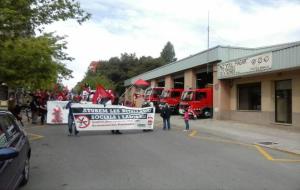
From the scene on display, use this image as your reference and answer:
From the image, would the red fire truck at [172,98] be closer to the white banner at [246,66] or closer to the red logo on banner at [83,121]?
the white banner at [246,66]

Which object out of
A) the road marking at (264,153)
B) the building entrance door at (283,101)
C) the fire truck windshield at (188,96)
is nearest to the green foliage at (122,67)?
the fire truck windshield at (188,96)

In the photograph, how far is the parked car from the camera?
5735 mm

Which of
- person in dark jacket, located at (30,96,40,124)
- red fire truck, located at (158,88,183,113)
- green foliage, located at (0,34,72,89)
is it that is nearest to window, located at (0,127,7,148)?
green foliage, located at (0,34,72,89)

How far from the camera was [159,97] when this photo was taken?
43.3 metres

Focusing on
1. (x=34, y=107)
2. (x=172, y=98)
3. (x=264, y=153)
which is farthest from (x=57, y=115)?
(x=172, y=98)

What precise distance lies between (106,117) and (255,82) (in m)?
12.9

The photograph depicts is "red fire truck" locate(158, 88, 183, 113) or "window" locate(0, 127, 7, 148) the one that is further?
"red fire truck" locate(158, 88, 183, 113)

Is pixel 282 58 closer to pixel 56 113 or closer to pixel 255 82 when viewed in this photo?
pixel 255 82

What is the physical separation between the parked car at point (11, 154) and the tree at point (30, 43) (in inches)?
313

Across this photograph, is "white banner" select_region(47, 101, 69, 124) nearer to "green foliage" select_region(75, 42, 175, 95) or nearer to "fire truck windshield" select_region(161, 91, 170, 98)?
"fire truck windshield" select_region(161, 91, 170, 98)

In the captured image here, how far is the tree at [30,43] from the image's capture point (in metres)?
17.0

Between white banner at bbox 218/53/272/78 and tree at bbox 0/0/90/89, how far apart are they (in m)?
10.9

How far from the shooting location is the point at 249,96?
30547mm

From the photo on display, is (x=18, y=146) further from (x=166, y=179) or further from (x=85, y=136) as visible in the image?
(x=85, y=136)
